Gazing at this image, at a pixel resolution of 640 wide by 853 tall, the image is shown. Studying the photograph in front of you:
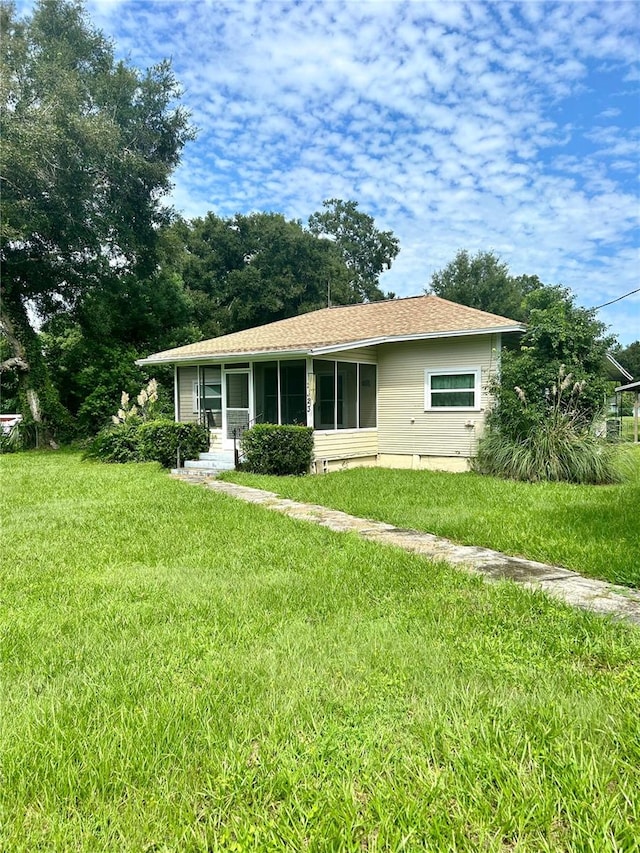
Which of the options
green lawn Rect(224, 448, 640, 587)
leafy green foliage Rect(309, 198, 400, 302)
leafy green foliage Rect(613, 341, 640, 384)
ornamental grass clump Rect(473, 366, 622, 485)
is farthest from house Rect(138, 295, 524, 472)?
leafy green foliage Rect(613, 341, 640, 384)

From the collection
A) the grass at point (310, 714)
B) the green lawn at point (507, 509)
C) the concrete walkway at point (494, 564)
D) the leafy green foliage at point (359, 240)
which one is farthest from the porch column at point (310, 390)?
the leafy green foliage at point (359, 240)

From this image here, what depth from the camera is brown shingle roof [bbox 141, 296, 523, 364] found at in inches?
452

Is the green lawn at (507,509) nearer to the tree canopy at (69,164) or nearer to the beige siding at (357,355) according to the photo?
the beige siding at (357,355)

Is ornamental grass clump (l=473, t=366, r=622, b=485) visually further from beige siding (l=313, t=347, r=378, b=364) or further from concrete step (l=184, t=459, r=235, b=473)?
concrete step (l=184, t=459, r=235, b=473)

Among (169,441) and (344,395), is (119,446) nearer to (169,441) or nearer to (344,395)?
(169,441)

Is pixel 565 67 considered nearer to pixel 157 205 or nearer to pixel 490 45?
pixel 490 45

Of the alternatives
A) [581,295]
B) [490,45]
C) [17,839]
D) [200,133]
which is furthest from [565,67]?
[17,839]

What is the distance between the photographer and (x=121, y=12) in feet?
27.2

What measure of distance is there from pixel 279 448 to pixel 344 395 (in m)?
2.50

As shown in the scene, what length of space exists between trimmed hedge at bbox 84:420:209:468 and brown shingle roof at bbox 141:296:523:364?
6.55ft

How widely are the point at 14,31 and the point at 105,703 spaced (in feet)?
68.1

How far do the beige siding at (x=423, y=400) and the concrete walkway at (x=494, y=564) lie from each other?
17.9 ft

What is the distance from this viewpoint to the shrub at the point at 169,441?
12.3 meters

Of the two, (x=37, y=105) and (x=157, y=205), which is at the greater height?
(x=37, y=105)
